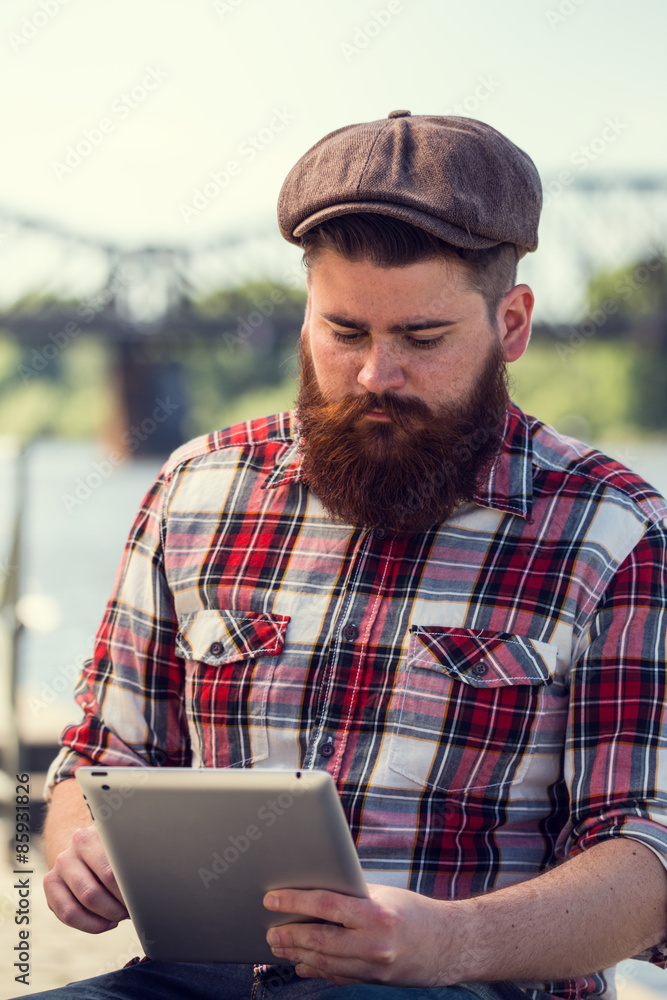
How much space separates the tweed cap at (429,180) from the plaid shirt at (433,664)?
37cm

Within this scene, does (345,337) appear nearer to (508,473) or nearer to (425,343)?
(425,343)

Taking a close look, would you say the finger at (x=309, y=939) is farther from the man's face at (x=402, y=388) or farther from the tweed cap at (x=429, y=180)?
the tweed cap at (x=429, y=180)

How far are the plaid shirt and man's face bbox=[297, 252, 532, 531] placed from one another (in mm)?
59

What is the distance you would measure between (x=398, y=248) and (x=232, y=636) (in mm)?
674

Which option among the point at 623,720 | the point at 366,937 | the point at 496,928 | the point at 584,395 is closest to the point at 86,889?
the point at 366,937

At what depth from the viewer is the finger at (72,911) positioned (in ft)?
4.94

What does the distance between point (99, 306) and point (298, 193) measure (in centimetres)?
1558

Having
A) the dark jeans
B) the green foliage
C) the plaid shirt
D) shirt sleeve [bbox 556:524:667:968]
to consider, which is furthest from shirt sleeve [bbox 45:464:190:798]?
the green foliage

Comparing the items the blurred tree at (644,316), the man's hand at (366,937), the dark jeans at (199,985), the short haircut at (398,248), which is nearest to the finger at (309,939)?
the man's hand at (366,937)

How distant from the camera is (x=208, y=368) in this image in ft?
63.2

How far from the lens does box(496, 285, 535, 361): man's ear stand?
174 centimetres

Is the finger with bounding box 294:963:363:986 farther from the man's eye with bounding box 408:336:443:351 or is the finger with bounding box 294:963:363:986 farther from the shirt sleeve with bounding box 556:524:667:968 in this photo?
the man's eye with bounding box 408:336:443:351

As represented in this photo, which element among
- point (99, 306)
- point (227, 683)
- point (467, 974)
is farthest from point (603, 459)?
point (99, 306)

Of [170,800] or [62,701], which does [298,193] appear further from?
[62,701]
